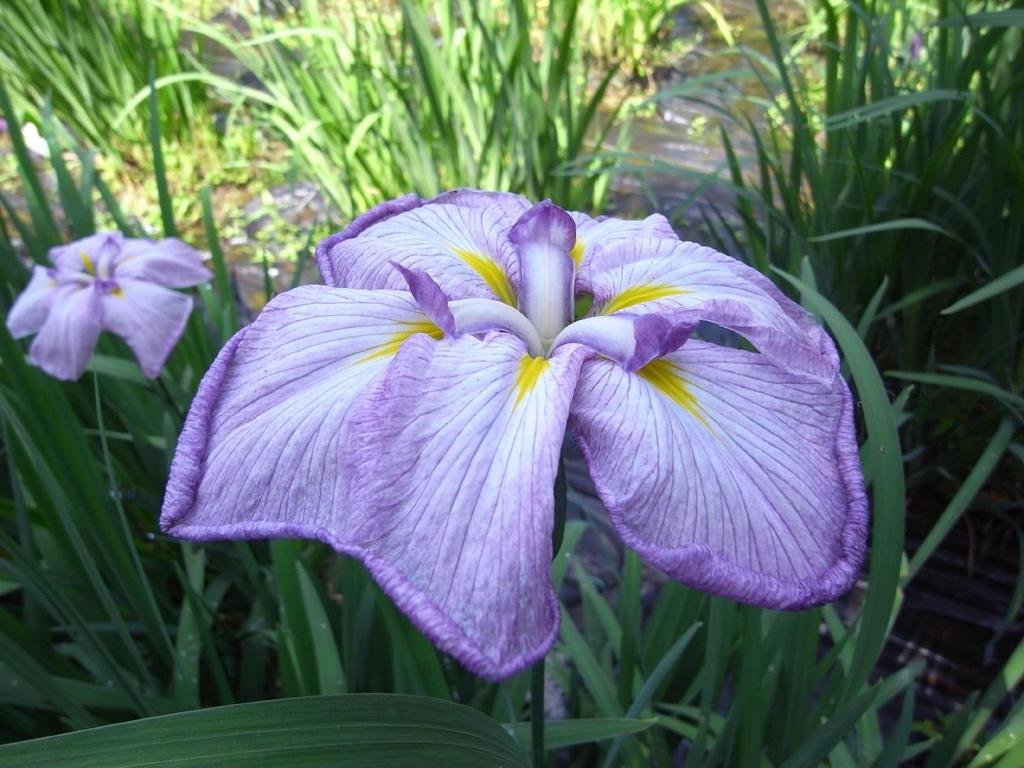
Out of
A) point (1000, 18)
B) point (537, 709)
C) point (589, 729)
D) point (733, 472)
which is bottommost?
point (589, 729)

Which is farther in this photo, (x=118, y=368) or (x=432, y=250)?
(x=118, y=368)

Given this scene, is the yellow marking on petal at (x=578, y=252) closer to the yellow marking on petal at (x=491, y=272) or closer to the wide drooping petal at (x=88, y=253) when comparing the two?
the yellow marking on petal at (x=491, y=272)

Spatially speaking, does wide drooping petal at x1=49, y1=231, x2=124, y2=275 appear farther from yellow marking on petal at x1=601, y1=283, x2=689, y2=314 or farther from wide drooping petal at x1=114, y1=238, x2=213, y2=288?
yellow marking on petal at x1=601, y1=283, x2=689, y2=314

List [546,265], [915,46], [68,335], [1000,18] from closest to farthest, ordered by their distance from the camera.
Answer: [546,265] < [1000,18] < [68,335] < [915,46]

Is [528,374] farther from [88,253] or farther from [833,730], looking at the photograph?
[88,253]

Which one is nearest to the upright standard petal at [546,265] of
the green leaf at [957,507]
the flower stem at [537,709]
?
the flower stem at [537,709]

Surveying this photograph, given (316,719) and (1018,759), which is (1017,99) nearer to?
(1018,759)

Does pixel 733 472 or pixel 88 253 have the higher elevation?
pixel 733 472

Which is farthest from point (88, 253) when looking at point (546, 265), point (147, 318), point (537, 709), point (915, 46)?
point (915, 46)
